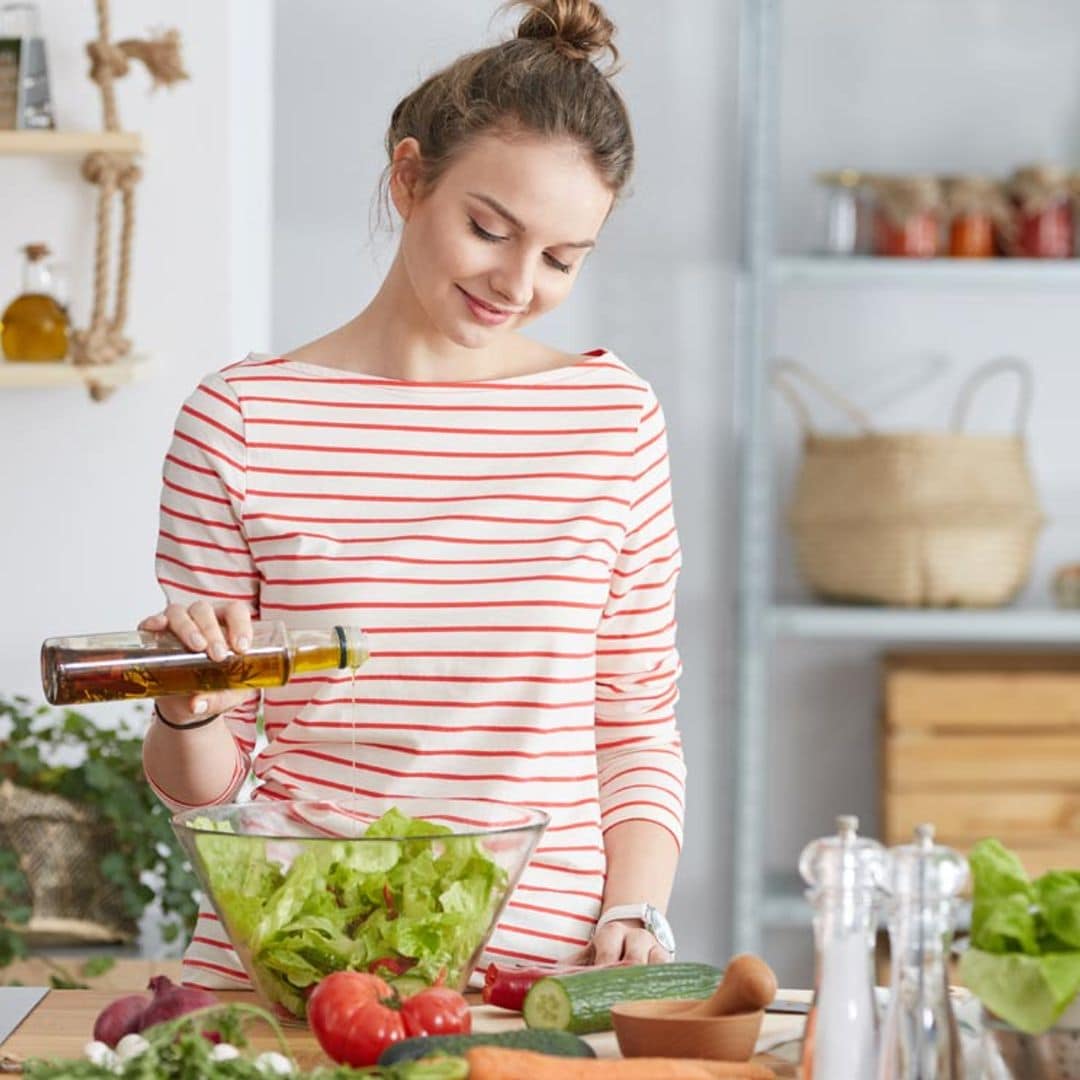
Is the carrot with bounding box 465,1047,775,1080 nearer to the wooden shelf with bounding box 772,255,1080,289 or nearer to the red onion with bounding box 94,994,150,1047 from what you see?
the red onion with bounding box 94,994,150,1047

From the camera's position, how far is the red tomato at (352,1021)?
108 centimetres

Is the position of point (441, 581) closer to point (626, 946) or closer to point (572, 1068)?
point (626, 946)

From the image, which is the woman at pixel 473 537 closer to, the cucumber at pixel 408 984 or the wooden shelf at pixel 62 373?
the cucumber at pixel 408 984

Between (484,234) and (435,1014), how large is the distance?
623 millimetres

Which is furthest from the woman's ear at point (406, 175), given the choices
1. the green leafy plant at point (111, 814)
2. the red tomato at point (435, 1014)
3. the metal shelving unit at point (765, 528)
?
the metal shelving unit at point (765, 528)

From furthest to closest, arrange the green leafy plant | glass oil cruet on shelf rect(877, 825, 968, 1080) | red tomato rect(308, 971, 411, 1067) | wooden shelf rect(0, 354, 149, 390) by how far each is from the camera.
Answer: wooden shelf rect(0, 354, 149, 390), the green leafy plant, red tomato rect(308, 971, 411, 1067), glass oil cruet on shelf rect(877, 825, 968, 1080)

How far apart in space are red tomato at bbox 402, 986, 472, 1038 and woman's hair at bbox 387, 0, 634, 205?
68 cm

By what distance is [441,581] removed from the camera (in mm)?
1490

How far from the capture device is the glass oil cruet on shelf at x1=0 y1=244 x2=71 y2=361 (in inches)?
106

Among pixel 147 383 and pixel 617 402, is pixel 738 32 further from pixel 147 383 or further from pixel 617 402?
pixel 617 402

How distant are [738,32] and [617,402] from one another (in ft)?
6.44

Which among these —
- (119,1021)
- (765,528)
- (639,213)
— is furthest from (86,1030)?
(639,213)

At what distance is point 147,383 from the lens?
2.82 m

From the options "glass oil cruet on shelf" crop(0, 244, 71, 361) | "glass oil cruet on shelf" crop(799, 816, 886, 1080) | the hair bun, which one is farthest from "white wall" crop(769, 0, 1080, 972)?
"glass oil cruet on shelf" crop(799, 816, 886, 1080)
